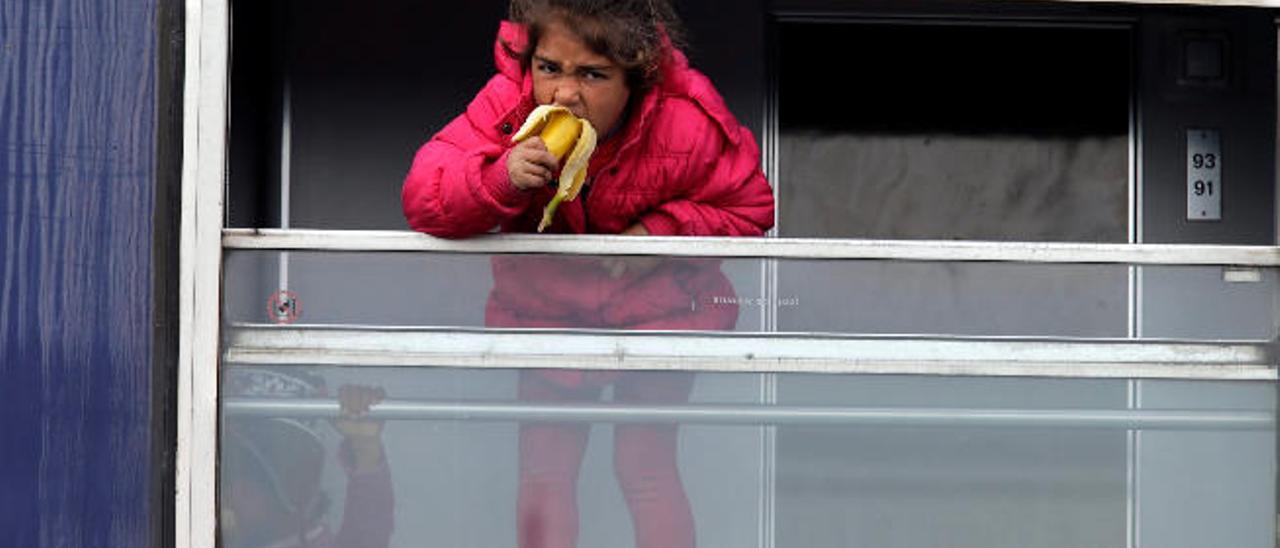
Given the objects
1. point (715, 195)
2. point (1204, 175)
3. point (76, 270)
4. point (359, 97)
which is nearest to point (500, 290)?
point (715, 195)

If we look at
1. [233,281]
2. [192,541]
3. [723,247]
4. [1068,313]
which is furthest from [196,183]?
[1068,313]

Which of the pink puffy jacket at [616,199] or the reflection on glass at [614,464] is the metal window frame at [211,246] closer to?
the pink puffy jacket at [616,199]

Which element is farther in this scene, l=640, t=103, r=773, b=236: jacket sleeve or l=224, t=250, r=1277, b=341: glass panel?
l=640, t=103, r=773, b=236: jacket sleeve

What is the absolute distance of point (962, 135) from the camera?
206 inches

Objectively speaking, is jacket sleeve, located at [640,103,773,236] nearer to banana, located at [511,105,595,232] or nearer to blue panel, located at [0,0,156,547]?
banana, located at [511,105,595,232]

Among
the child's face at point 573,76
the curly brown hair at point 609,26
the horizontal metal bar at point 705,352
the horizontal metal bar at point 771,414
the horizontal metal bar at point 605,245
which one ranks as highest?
the curly brown hair at point 609,26

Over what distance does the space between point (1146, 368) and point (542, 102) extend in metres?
1.10

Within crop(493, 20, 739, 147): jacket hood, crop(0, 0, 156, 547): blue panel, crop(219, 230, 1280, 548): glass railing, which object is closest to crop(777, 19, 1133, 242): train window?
crop(493, 20, 739, 147): jacket hood

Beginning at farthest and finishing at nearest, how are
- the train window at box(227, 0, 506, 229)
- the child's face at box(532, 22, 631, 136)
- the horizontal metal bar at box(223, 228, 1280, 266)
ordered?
the train window at box(227, 0, 506, 229), the child's face at box(532, 22, 631, 136), the horizontal metal bar at box(223, 228, 1280, 266)

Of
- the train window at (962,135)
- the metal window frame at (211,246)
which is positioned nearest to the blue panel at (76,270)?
the metal window frame at (211,246)

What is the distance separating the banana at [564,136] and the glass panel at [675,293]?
0.46ft

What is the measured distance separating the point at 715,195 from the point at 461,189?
494mm

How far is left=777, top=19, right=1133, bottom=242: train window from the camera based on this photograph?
204 inches

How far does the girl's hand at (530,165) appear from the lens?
10.6ft
